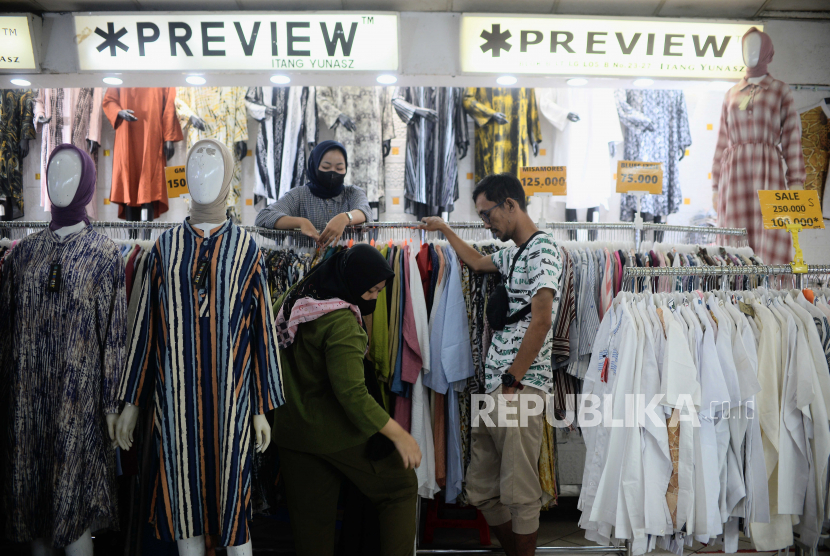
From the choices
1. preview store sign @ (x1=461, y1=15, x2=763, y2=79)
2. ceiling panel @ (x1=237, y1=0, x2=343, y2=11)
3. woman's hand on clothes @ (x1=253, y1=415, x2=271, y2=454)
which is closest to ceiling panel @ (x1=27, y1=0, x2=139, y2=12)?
ceiling panel @ (x1=237, y1=0, x2=343, y2=11)

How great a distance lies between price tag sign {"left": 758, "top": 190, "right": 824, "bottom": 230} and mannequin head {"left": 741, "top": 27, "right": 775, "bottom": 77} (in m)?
1.24

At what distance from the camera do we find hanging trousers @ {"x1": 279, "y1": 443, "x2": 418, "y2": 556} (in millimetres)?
2146

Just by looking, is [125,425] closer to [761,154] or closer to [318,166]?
[318,166]

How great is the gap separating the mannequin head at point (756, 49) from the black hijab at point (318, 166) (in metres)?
2.43

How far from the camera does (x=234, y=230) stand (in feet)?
7.02

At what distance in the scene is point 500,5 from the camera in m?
3.89

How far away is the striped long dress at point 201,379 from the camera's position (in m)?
1.99

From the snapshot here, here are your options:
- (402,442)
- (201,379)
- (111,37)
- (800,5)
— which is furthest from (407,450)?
(800,5)

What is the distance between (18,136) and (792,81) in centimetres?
595

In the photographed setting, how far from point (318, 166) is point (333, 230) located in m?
0.53

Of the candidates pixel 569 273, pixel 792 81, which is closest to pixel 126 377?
pixel 569 273

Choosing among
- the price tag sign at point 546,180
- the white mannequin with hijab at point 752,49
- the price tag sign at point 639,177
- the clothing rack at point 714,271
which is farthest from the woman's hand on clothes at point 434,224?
the white mannequin with hijab at point 752,49

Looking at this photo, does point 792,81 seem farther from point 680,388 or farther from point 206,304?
point 206,304

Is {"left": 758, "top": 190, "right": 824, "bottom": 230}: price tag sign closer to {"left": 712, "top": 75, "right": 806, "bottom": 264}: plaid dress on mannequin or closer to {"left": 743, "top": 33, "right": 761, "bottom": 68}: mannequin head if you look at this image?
{"left": 712, "top": 75, "right": 806, "bottom": 264}: plaid dress on mannequin
